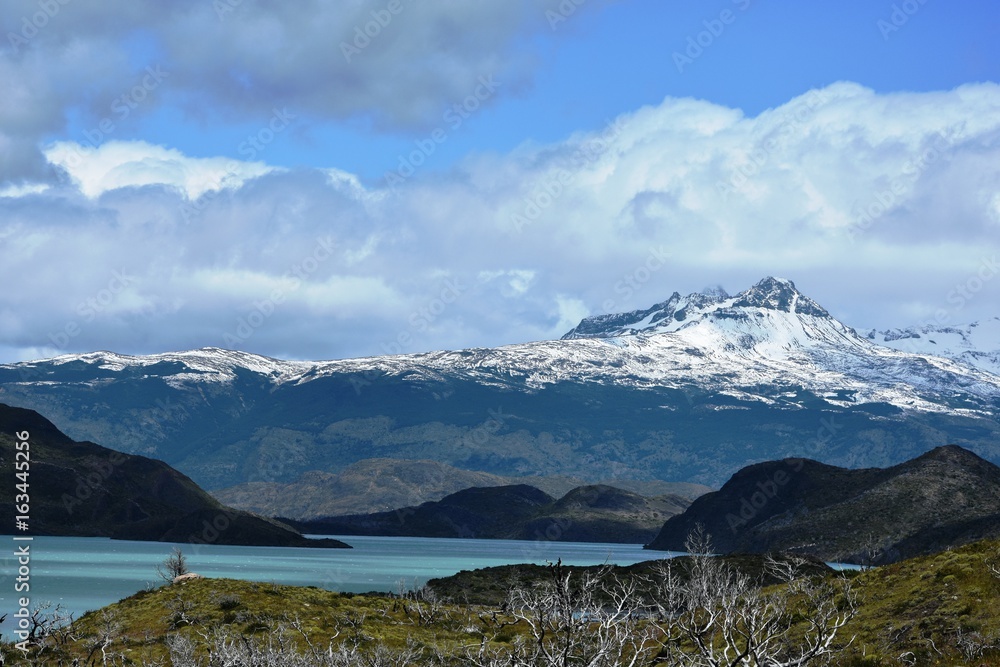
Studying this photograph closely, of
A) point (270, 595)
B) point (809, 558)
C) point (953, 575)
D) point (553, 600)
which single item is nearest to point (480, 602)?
point (270, 595)

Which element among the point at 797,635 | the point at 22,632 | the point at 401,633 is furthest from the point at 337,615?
the point at 797,635

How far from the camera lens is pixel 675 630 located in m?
77.3

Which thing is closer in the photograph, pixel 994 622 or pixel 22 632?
pixel 994 622

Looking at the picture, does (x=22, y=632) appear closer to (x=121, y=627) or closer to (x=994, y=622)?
(x=121, y=627)

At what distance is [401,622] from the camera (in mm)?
95188

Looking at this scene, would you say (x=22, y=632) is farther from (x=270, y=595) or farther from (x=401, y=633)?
(x=401, y=633)

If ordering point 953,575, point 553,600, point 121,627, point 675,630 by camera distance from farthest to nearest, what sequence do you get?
point 121,627 → point 675,630 → point 953,575 → point 553,600

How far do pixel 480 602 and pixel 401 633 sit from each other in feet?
162

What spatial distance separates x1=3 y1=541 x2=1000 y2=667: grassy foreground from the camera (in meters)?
58.5

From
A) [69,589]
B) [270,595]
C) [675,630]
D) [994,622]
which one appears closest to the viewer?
[994,622]

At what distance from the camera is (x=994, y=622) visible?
57.1 meters

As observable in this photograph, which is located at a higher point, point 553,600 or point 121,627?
point 553,600

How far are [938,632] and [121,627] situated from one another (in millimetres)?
58979

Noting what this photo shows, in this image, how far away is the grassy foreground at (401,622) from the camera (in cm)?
5847
